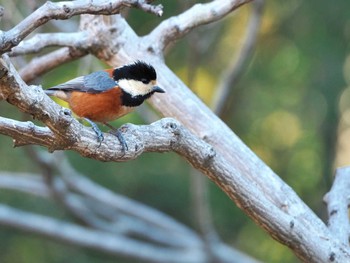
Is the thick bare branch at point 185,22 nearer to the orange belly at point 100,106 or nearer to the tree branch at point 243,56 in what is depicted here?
the orange belly at point 100,106

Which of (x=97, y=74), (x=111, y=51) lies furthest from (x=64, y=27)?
(x=97, y=74)

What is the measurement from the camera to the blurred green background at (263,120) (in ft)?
19.7

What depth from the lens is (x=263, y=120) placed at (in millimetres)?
6363

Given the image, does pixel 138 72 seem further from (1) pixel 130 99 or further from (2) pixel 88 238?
(2) pixel 88 238

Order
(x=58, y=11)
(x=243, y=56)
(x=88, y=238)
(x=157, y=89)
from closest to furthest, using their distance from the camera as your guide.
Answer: (x=58, y=11) → (x=157, y=89) → (x=243, y=56) → (x=88, y=238)

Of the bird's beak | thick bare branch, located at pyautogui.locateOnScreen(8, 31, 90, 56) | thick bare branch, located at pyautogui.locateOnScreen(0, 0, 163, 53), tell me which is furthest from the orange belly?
thick bare branch, located at pyautogui.locateOnScreen(0, 0, 163, 53)

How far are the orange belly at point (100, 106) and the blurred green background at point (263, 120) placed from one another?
8.59ft

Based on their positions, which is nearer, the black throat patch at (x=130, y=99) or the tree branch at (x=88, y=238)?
the black throat patch at (x=130, y=99)

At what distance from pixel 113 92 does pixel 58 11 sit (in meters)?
0.95

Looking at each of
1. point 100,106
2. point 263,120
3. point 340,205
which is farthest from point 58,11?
point 263,120

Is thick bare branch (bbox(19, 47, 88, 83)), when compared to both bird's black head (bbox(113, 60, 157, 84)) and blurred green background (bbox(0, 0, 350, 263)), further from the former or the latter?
blurred green background (bbox(0, 0, 350, 263))

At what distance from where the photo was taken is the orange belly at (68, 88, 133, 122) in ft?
10.5

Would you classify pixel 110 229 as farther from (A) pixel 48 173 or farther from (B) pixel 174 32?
(B) pixel 174 32

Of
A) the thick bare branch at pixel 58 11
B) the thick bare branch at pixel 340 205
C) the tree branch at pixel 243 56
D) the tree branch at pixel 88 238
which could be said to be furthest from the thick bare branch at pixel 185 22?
the tree branch at pixel 88 238
